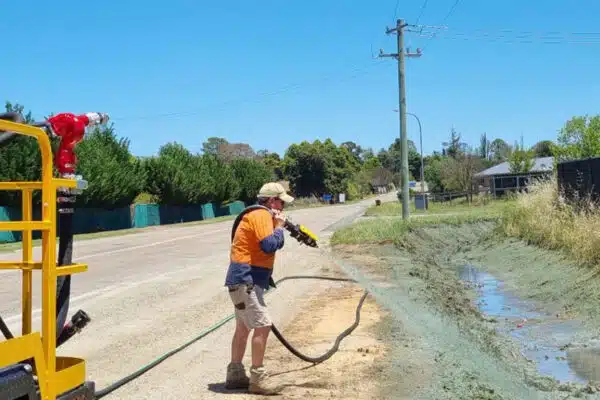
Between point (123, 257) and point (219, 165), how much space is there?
141 ft

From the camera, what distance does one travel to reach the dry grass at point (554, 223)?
49.0 feet

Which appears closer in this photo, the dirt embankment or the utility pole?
the dirt embankment

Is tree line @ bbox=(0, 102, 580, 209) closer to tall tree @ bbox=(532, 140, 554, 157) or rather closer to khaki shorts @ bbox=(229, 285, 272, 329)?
tall tree @ bbox=(532, 140, 554, 157)

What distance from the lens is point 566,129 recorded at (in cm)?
5481

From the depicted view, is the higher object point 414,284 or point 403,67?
point 403,67

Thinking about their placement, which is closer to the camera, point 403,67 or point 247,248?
point 247,248

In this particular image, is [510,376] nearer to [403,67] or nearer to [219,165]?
[403,67]

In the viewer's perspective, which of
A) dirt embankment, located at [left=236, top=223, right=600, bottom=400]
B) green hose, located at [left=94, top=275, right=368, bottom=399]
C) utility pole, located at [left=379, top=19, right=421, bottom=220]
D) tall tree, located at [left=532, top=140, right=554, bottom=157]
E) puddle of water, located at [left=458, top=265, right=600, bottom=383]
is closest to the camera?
green hose, located at [left=94, top=275, right=368, bottom=399]

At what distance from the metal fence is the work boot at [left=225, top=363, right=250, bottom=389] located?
1427cm

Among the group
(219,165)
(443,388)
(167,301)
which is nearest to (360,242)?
(167,301)

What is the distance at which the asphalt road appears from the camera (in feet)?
22.7

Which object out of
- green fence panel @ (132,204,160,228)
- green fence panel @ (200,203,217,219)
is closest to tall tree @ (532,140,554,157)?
green fence panel @ (200,203,217,219)

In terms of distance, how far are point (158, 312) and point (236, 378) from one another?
464 cm

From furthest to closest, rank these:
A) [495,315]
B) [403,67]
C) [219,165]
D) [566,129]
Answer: [219,165]
[566,129]
[403,67]
[495,315]
